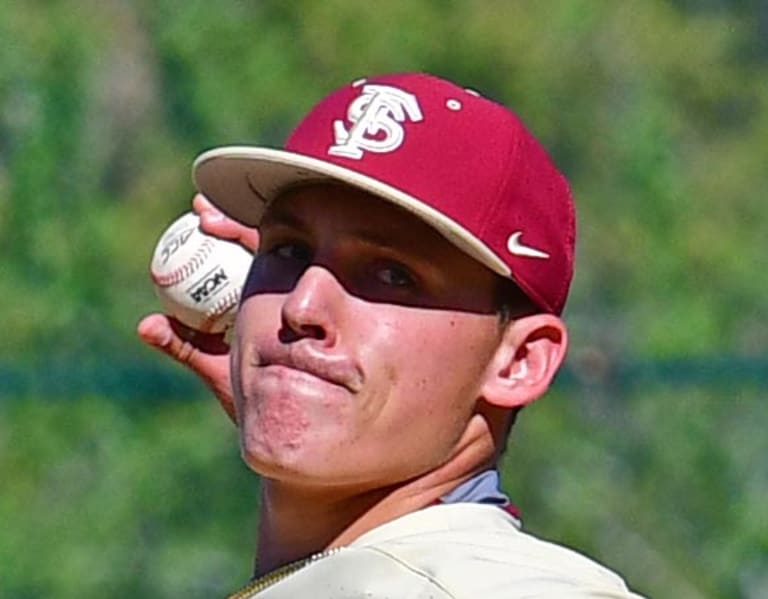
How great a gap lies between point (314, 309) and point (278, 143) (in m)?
5.04

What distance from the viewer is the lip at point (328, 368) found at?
267cm

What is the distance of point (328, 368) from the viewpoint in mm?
2666

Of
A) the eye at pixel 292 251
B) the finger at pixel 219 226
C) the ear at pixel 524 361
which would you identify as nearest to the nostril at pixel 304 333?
the eye at pixel 292 251

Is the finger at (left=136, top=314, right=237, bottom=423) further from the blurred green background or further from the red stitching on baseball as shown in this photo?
the blurred green background

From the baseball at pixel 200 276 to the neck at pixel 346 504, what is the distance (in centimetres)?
67

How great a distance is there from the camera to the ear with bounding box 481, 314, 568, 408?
2779mm

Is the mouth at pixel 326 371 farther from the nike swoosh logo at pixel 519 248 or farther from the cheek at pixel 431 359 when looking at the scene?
the nike swoosh logo at pixel 519 248

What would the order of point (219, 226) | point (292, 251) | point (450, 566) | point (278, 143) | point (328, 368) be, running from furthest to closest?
point (278, 143) < point (219, 226) < point (292, 251) < point (328, 368) < point (450, 566)

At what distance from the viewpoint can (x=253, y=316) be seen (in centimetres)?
276

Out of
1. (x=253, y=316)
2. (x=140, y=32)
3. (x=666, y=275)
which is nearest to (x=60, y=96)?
(x=140, y=32)

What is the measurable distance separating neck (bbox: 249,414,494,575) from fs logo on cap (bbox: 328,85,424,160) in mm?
341

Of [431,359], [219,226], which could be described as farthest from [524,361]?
[219,226]

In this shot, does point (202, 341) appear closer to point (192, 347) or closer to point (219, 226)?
point (192, 347)

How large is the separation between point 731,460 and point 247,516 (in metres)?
1.42
